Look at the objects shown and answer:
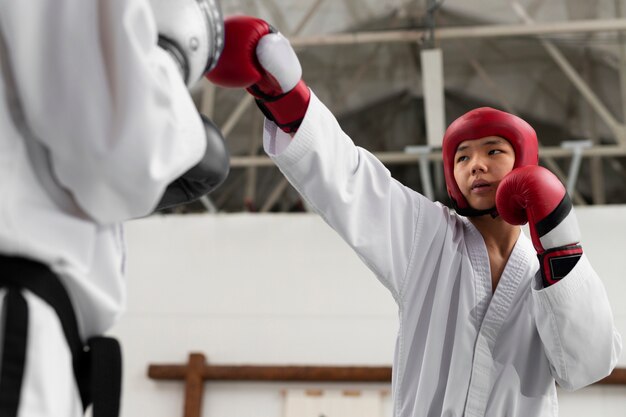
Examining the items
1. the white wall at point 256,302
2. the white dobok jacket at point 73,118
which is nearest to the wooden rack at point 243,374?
the white wall at point 256,302

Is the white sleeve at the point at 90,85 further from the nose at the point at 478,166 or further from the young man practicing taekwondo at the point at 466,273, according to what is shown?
the nose at the point at 478,166

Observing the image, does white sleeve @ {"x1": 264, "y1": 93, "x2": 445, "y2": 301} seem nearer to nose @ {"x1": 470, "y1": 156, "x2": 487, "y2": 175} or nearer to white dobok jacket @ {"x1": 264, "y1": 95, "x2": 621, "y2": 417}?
white dobok jacket @ {"x1": 264, "y1": 95, "x2": 621, "y2": 417}

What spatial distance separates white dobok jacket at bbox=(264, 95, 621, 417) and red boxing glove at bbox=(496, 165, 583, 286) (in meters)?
0.04

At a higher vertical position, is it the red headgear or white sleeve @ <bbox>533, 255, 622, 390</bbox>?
the red headgear

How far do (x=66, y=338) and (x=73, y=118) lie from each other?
28 centimetres

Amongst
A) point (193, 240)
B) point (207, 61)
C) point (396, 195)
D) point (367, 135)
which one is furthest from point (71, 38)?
point (367, 135)

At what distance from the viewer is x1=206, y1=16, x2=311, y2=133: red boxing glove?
1516 millimetres

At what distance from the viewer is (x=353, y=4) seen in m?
5.23

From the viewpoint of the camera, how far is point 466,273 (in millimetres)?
1889

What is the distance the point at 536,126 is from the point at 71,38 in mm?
5170

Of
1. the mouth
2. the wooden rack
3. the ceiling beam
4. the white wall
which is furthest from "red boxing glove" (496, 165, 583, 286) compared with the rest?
the ceiling beam

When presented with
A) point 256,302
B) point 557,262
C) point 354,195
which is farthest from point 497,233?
point 256,302

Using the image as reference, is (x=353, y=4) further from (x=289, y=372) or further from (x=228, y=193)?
(x=289, y=372)

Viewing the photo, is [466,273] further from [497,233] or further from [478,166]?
[478,166]
